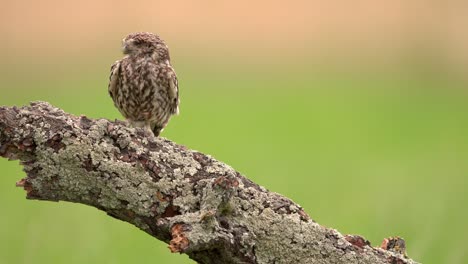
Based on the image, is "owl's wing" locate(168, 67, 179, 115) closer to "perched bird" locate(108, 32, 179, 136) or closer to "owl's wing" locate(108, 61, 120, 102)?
"perched bird" locate(108, 32, 179, 136)

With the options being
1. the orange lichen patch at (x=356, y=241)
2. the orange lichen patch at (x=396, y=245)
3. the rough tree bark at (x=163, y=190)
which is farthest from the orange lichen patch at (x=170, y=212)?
the orange lichen patch at (x=396, y=245)

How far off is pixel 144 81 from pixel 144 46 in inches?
8.7

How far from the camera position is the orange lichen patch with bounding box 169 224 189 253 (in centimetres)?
421

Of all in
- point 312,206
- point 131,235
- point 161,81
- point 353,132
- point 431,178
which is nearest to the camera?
point 161,81

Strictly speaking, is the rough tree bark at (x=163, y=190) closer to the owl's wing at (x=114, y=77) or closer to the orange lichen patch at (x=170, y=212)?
the orange lichen patch at (x=170, y=212)

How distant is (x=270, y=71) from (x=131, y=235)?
48.5 feet

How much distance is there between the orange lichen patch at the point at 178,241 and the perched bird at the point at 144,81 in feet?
7.86

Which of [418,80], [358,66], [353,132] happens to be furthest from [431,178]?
[358,66]

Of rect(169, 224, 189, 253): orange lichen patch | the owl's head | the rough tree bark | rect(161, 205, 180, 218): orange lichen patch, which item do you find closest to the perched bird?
the owl's head

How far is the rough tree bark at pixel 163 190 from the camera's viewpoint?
173 inches

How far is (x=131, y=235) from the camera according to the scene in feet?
35.5

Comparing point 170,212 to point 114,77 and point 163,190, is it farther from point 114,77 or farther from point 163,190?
point 114,77

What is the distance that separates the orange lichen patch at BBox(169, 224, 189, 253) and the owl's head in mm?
2411

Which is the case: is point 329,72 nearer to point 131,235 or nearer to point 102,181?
point 131,235
